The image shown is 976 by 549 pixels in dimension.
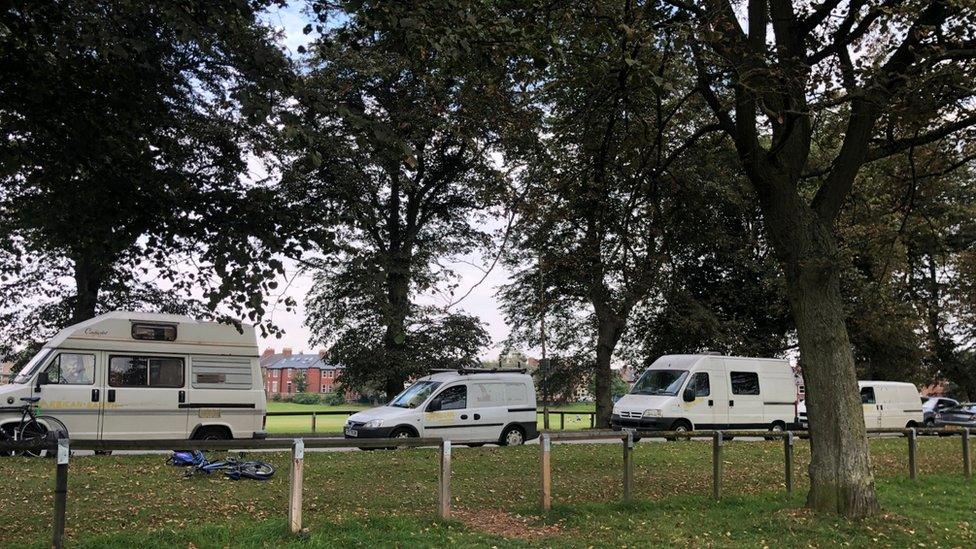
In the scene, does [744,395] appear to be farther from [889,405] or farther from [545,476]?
[545,476]

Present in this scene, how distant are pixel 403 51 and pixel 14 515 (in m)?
6.38

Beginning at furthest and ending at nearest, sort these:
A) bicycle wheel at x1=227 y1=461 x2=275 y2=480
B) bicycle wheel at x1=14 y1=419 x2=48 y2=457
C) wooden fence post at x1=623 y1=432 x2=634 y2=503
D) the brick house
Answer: the brick house
bicycle wheel at x1=14 y1=419 x2=48 y2=457
bicycle wheel at x1=227 y1=461 x2=275 y2=480
wooden fence post at x1=623 y1=432 x2=634 y2=503

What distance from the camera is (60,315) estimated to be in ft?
81.2

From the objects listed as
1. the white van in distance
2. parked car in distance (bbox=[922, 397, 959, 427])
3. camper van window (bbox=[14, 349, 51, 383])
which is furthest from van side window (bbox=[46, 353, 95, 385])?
parked car in distance (bbox=[922, 397, 959, 427])

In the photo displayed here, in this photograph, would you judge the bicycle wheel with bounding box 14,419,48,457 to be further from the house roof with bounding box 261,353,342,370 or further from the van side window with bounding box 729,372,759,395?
the house roof with bounding box 261,353,342,370

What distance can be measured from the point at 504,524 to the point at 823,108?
20.8ft

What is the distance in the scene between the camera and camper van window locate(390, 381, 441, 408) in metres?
17.2

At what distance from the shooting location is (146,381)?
14.7 metres

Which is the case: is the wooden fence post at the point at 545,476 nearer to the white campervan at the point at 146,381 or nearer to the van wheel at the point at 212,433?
the white campervan at the point at 146,381

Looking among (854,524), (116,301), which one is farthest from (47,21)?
(116,301)

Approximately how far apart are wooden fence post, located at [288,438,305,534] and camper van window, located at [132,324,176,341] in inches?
365

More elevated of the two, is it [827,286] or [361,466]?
[827,286]

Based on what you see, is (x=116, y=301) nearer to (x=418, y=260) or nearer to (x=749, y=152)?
(x=418, y=260)

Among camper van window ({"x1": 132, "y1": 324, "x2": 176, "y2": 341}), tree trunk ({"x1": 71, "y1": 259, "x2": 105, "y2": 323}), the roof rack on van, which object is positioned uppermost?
tree trunk ({"x1": 71, "y1": 259, "x2": 105, "y2": 323})
